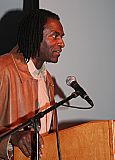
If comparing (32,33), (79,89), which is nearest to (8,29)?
(32,33)

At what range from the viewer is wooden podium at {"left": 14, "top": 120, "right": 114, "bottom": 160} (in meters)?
1.16

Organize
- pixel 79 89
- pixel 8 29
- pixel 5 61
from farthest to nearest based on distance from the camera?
pixel 8 29 < pixel 5 61 < pixel 79 89

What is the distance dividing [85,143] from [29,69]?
641mm

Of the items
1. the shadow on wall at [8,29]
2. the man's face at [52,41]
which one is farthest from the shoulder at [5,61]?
the shadow on wall at [8,29]

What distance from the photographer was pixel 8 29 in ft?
7.99

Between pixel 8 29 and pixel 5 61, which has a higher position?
pixel 8 29

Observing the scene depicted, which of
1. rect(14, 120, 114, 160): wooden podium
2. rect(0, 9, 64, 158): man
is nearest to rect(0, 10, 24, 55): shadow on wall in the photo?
rect(0, 9, 64, 158): man

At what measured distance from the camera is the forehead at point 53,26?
1.73 m

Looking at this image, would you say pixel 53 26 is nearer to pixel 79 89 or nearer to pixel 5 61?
pixel 5 61

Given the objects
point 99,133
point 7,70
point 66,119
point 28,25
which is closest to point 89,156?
point 99,133

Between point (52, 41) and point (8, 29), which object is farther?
point (8, 29)

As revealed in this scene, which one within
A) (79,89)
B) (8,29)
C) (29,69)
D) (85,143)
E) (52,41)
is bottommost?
(85,143)

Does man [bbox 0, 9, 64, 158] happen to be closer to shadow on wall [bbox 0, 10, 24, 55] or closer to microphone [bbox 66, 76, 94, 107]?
microphone [bbox 66, 76, 94, 107]

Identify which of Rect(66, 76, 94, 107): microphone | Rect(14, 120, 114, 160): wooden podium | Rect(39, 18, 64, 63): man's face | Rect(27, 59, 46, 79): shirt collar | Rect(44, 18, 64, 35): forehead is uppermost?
Rect(44, 18, 64, 35): forehead
